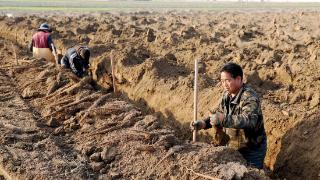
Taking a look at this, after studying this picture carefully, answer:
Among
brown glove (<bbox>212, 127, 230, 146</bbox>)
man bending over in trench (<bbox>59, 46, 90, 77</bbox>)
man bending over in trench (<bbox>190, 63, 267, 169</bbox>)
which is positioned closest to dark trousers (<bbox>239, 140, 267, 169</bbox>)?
man bending over in trench (<bbox>190, 63, 267, 169</bbox>)

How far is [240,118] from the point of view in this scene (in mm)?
4441

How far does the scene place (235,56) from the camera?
10492 millimetres

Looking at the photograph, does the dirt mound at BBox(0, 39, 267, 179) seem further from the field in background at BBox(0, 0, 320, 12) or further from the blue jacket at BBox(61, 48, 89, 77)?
the field in background at BBox(0, 0, 320, 12)

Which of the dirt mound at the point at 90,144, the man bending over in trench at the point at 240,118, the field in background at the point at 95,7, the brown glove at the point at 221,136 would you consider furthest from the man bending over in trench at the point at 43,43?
the field in background at the point at 95,7

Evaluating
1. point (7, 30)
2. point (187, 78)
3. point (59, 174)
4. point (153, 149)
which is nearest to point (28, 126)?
point (59, 174)

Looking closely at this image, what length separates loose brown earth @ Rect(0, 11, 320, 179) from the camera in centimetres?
455

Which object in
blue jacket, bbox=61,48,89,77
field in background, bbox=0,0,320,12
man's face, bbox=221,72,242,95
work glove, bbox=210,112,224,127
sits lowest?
field in background, bbox=0,0,320,12

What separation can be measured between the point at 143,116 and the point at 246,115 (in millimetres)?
2117

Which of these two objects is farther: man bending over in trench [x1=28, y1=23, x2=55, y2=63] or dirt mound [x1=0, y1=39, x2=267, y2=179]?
man bending over in trench [x1=28, y1=23, x2=55, y2=63]

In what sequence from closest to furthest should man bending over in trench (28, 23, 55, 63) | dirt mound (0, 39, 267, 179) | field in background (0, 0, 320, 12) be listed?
dirt mound (0, 39, 267, 179) → man bending over in trench (28, 23, 55, 63) → field in background (0, 0, 320, 12)

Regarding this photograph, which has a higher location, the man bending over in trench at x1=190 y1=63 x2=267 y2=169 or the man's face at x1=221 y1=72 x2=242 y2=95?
the man's face at x1=221 y1=72 x2=242 y2=95

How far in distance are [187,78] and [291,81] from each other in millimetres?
2330

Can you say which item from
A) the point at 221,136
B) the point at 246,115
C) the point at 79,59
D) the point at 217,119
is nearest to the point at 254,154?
the point at 221,136

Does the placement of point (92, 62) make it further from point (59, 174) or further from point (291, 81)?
point (59, 174)
